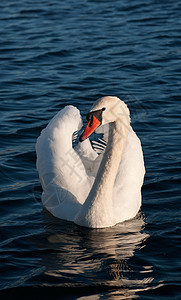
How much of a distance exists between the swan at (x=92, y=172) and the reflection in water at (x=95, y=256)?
163mm

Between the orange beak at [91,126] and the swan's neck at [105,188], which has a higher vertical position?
the orange beak at [91,126]

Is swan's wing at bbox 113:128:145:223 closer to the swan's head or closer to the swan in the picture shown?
the swan

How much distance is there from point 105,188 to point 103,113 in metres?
1.03

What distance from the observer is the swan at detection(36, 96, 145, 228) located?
7239 mm

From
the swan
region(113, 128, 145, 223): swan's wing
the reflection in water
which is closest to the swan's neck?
the swan

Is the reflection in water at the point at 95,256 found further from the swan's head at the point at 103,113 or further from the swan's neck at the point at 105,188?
the swan's head at the point at 103,113

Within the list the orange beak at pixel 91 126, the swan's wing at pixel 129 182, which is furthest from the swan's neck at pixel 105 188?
the orange beak at pixel 91 126

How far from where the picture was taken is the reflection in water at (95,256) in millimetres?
6246

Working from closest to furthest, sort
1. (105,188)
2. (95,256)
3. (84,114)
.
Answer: (95,256)
(105,188)
(84,114)

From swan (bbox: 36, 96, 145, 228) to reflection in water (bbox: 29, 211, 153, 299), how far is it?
163mm

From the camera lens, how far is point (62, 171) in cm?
779

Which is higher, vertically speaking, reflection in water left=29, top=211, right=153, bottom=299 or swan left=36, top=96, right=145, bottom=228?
swan left=36, top=96, right=145, bottom=228

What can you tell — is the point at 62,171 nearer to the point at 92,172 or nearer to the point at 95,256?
the point at 92,172

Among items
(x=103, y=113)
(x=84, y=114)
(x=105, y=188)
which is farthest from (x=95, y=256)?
(x=84, y=114)
